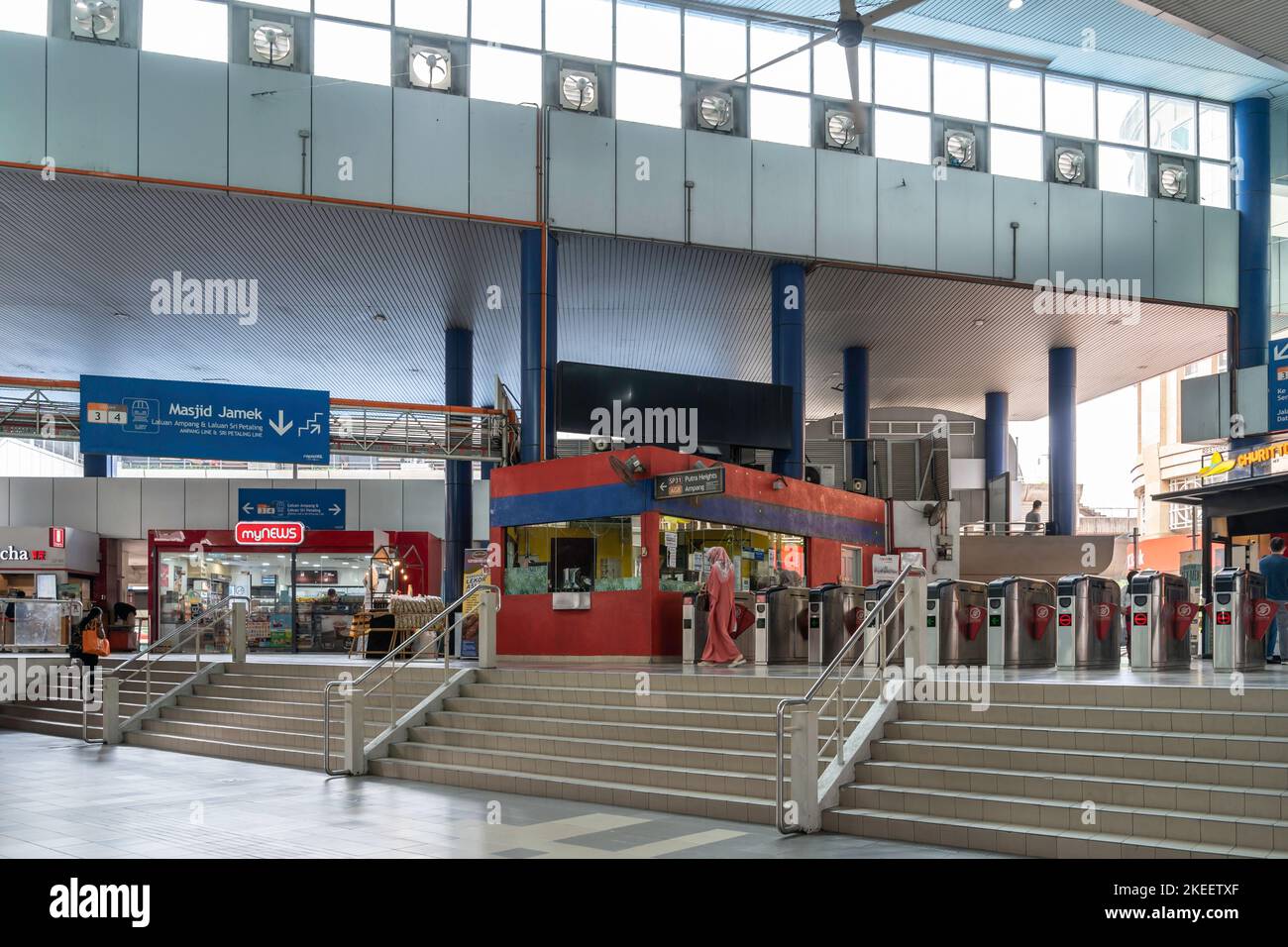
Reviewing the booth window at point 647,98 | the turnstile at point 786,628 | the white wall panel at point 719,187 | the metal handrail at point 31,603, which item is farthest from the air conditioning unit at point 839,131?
the metal handrail at point 31,603

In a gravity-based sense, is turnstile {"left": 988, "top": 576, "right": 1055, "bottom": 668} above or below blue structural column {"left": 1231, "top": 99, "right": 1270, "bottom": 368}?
below

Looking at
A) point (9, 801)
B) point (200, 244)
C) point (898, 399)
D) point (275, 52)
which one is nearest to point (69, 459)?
point (200, 244)

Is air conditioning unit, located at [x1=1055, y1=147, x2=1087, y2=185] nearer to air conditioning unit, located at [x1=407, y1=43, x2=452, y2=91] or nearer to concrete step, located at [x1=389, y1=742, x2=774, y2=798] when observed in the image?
air conditioning unit, located at [x1=407, y1=43, x2=452, y2=91]

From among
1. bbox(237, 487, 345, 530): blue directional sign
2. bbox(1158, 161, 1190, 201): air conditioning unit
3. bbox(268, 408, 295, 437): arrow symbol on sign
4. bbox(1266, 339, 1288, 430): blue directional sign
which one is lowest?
bbox(237, 487, 345, 530): blue directional sign

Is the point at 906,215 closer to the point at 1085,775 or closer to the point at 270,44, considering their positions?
the point at 270,44

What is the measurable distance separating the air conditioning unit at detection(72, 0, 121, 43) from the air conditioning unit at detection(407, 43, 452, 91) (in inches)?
189

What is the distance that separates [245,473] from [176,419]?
678 inches

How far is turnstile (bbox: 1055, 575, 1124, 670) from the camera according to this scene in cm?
1435

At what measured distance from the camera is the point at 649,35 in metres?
24.0

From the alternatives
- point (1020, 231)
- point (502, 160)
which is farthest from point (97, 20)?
point (1020, 231)

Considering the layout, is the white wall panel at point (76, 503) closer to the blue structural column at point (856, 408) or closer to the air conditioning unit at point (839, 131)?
the blue structural column at point (856, 408)

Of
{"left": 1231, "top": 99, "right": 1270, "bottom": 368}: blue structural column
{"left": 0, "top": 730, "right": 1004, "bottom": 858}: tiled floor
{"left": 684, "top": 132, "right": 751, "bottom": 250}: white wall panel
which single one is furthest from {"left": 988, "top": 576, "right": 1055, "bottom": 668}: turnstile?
{"left": 1231, "top": 99, "right": 1270, "bottom": 368}: blue structural column

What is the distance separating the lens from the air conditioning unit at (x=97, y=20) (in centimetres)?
2006

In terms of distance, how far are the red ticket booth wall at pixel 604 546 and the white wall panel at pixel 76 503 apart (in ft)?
61.1
